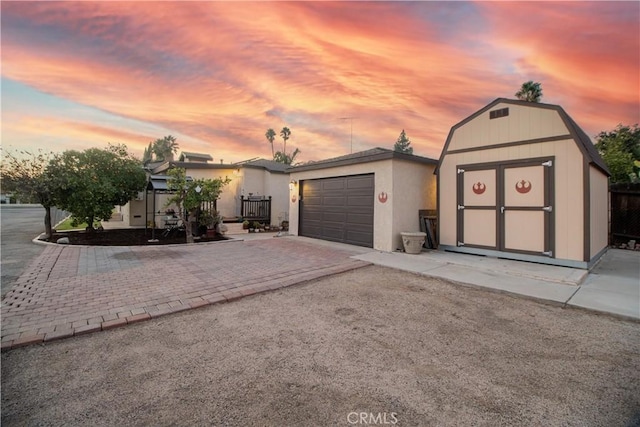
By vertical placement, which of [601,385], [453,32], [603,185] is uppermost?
[453,32]

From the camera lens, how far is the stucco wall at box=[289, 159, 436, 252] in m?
7.97

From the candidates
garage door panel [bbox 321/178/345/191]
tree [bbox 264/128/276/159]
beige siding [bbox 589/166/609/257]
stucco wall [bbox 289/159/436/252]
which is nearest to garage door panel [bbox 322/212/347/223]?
garage door panel [bbox 321/178/345/191]

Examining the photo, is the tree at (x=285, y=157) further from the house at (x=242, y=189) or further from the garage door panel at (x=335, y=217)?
the garage door panel at (x=335, y=217)

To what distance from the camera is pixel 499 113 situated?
7.09 meters

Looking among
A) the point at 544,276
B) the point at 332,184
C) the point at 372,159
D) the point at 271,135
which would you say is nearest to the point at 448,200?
the point at 372,159

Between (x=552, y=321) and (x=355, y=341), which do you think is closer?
(x=355, y=341)

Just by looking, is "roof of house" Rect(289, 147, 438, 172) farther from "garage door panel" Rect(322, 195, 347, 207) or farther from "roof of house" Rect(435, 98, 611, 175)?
"garage door panel" Rect(322, 195, 347, 207)

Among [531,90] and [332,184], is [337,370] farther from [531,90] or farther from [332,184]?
[531,90]

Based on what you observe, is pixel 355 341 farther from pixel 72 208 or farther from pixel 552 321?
pixel 72 208

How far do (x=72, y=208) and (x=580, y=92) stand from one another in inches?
701

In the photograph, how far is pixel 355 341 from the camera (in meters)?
2.92

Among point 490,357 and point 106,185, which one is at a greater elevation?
point 106,185

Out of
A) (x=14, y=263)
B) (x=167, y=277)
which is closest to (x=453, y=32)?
(x=167, y=277)

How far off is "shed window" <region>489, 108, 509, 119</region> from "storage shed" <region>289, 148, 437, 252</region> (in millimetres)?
2056
